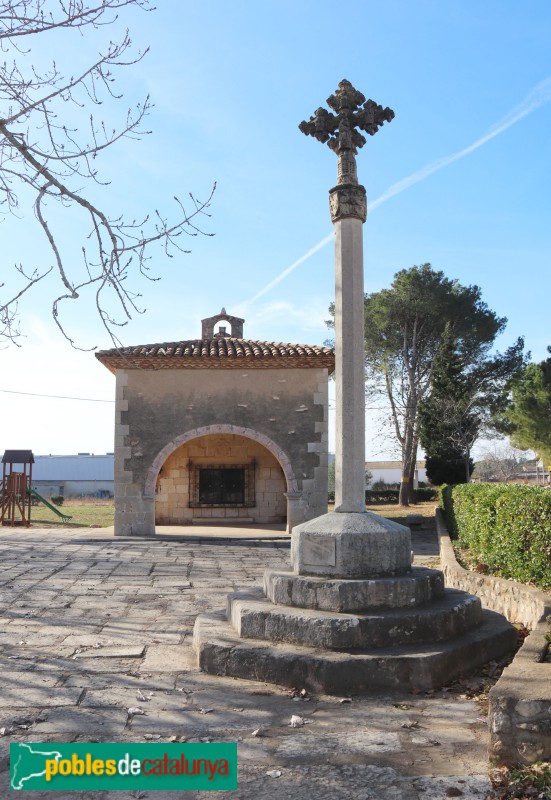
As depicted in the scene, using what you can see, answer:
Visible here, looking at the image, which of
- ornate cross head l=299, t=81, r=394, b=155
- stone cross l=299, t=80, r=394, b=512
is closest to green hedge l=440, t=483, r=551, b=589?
stone cross l=299, t=80, r=394, b=512

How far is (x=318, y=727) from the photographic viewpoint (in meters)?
3.63

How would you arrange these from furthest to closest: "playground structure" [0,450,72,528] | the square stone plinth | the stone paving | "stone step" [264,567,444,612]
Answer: "playground structure" [0,450,72,528] < the square stone plinth < "stone step" [264,567,444,612] < the stone paving

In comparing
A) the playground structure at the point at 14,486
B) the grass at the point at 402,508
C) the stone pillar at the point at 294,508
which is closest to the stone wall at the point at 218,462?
the stone pillar at the point at 294,508

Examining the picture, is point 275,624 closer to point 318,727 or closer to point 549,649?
point 318,727

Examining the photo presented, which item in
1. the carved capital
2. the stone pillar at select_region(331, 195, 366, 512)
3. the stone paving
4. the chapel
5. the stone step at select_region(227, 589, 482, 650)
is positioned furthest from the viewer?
the chapel

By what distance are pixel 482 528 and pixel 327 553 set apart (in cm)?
391

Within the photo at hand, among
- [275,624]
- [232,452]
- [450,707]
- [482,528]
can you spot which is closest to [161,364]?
[232,452]

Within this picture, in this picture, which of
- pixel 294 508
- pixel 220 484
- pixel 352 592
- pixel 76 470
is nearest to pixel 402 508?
pixel 220 484

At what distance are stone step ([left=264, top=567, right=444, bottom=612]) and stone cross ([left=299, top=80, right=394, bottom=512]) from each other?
2.32ft

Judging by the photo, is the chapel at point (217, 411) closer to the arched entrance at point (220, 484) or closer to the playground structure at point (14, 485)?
the arched entrance at point (220, 484)

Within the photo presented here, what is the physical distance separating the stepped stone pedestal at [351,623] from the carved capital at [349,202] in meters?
2.48

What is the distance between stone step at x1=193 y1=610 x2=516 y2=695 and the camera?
4.20m

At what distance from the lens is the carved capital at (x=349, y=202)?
565cm

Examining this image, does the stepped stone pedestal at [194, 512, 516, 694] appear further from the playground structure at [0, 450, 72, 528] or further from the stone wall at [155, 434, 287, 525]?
the playground structure at [0, 450, 72, 528]
